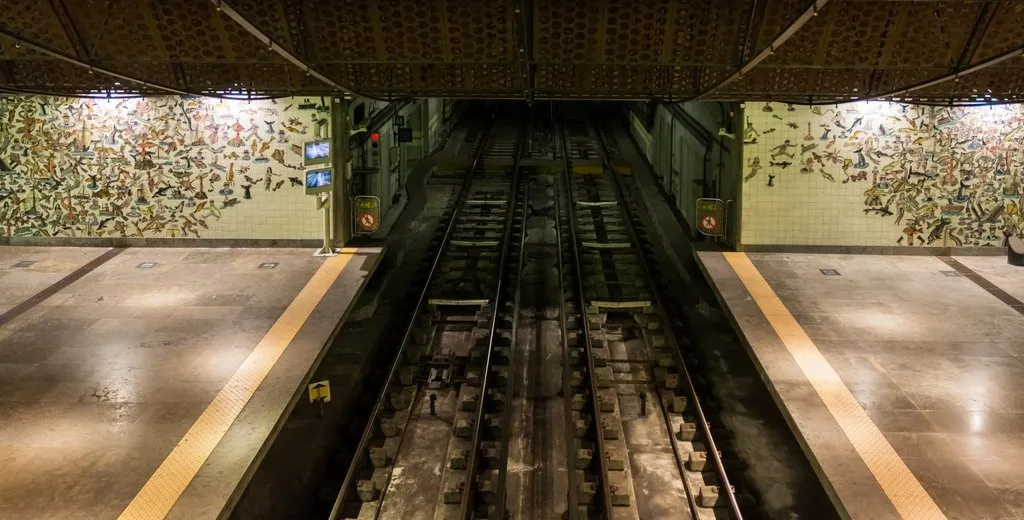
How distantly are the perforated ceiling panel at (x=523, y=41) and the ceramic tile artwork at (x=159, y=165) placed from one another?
217 cm

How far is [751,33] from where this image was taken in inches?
285

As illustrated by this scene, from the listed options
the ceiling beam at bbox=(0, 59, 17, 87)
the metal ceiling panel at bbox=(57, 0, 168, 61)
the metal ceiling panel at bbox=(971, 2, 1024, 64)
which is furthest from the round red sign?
the ceiling beam at bbox=(0, 59, 17, 87)

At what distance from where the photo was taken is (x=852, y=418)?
257 inches

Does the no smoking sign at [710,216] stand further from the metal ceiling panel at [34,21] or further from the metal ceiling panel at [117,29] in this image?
the metal ceiling panel at [34,21]

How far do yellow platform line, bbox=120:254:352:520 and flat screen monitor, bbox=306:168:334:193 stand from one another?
158 centimetres

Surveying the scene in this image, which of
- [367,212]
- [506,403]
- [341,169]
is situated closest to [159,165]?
[341,169]

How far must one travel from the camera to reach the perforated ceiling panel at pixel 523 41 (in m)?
6.97

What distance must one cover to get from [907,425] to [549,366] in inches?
148

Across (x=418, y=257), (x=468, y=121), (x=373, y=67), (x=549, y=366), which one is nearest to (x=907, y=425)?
(x=549, y=366)

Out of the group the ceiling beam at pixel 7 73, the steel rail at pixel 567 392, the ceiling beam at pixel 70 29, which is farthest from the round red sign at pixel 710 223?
the ceiling beam at pixel 7 73

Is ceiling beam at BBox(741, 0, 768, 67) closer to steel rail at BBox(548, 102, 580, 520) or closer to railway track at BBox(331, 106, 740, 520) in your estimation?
railway track at BBox(331, 106, 740, 520)

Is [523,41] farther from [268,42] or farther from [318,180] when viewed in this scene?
[318,180]

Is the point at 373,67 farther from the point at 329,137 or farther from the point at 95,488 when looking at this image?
the point at 95,488

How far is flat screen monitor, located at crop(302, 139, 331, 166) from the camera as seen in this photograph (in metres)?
10.5
